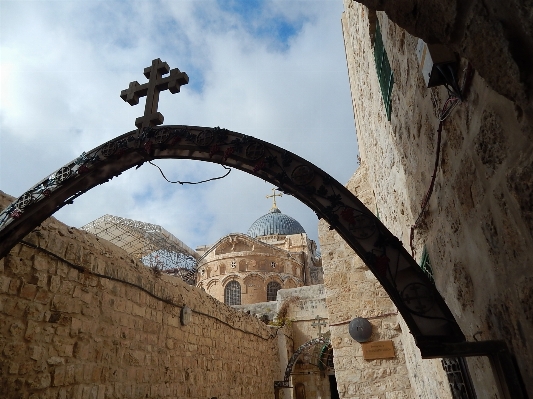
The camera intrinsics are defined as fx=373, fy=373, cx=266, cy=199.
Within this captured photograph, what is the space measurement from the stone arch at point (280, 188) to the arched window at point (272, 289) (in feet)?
77.9

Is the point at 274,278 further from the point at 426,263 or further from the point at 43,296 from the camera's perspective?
the point at 426,263

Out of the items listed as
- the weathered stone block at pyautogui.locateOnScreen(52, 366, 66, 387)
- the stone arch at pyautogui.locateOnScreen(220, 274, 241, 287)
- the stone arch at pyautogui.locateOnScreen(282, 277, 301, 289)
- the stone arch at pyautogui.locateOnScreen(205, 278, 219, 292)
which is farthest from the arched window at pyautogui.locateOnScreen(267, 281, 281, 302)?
the weathered stone block at pyautogui.locateOnScreen(52, 366, 66, 387)

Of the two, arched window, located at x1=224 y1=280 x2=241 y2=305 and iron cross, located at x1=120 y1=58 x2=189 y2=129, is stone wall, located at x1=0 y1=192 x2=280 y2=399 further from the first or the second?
arched window, located at x1=224 y1=280 x2=241 y2=305

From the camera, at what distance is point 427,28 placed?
4.24 feet

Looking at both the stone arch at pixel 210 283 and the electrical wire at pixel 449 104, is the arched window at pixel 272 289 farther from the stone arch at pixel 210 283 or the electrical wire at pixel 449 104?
the electrical wire at pixel 449 104

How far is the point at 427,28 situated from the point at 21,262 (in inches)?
153

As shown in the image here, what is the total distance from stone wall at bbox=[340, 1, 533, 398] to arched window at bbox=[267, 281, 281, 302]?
23.4 metres

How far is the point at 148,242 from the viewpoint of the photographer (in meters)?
24.6

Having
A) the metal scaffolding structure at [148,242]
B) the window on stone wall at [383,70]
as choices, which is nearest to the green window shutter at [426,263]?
the window on stone wall at [383,70]

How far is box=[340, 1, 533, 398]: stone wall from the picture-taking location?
4.44 feet

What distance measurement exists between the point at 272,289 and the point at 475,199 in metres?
25.3

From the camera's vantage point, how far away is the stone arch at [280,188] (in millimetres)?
1998

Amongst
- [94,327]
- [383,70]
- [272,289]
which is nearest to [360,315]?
[94,327]

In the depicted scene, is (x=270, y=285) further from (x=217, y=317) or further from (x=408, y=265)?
(x=408, y=265)
